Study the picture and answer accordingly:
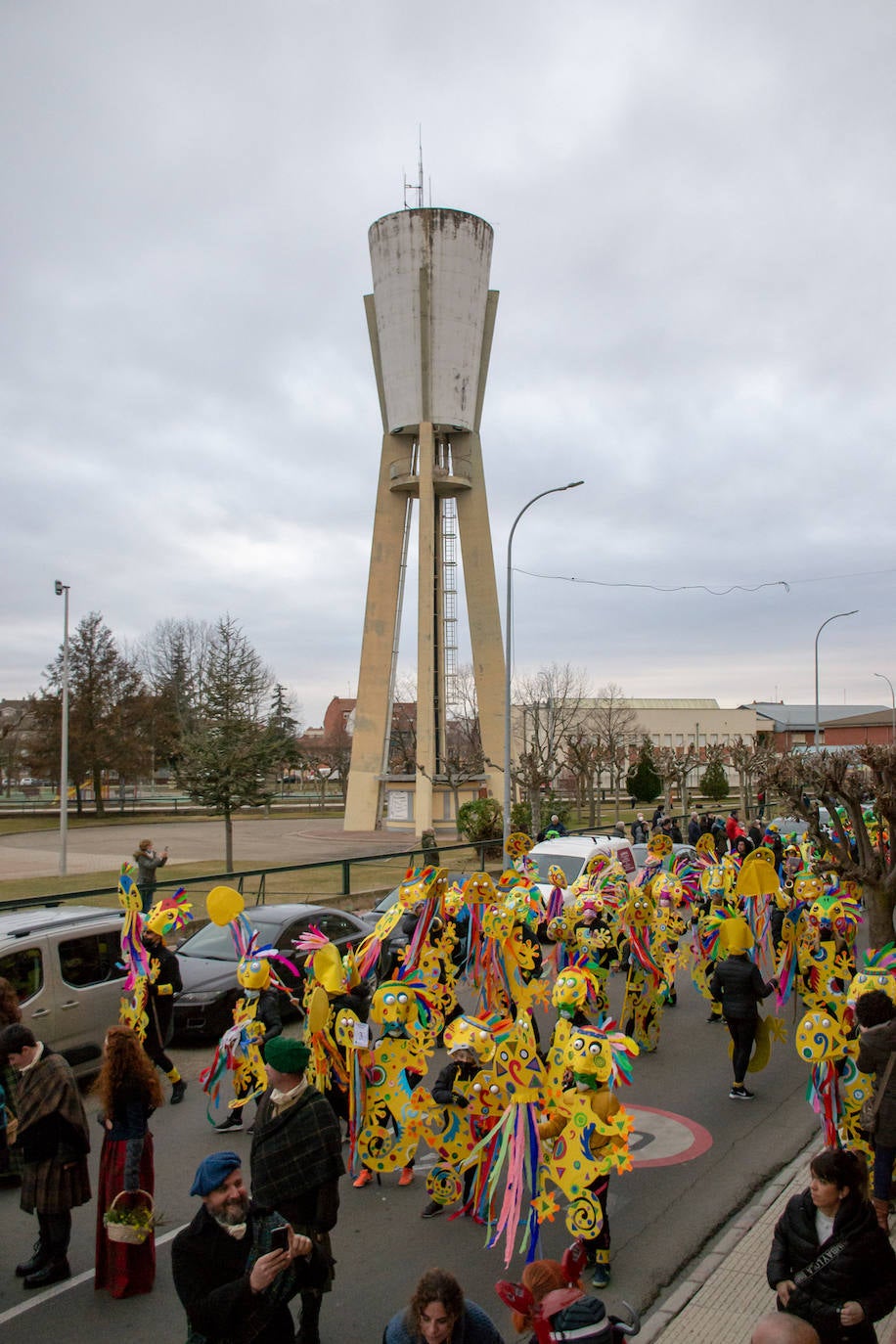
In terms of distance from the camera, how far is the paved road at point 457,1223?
18.7ft

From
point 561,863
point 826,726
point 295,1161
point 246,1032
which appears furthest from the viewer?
point 826,726

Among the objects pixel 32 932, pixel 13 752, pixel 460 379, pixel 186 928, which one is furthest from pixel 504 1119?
pixel 13 752

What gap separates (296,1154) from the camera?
483 cm

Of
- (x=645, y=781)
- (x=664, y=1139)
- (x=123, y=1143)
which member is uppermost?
(x=645, y=781)

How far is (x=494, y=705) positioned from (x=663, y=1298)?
3558 centimetres

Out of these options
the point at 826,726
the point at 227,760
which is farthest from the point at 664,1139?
the point at 826,726

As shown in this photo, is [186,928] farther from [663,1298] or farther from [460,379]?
[460,379]

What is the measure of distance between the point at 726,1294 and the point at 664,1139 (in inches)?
112

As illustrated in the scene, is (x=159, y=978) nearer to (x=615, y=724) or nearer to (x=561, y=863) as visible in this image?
(x=561, y=863)

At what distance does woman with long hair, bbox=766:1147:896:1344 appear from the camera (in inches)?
157

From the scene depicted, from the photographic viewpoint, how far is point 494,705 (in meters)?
41.4

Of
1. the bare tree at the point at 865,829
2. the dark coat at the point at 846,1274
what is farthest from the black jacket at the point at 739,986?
the dark coat at the point at 846,1274

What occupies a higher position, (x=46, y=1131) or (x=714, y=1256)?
(x=46, y=1131)

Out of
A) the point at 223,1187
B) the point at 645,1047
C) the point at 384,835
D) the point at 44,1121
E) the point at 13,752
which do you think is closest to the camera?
the point at 223,1187
